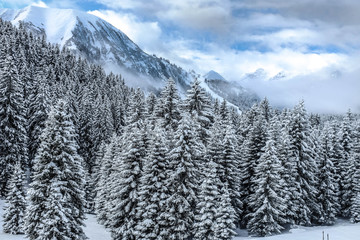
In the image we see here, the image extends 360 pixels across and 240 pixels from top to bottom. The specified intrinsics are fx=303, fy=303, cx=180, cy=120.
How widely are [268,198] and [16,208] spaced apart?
2584cm

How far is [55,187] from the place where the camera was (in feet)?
73.3

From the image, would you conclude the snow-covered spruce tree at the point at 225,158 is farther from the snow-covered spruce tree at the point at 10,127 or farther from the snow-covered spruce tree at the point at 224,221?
the snow-covered spruce tree at the point at 10,127

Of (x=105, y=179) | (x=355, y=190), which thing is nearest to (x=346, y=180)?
(x=355, y=190)

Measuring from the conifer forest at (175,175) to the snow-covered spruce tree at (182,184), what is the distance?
97 millimetres

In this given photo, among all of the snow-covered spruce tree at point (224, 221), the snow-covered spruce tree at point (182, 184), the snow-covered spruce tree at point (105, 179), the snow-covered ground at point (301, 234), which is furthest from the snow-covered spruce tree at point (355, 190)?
the snow-covered spruce tree at point (105, 179)

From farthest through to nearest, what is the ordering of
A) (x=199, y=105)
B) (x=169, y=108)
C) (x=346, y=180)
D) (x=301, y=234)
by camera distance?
(x=346, y=180) < (x=169, y=108) < (x=199, y=105) < (x=301, y=234)

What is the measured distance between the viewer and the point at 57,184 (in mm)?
22391

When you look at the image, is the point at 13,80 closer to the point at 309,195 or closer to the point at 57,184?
the point at 57,184

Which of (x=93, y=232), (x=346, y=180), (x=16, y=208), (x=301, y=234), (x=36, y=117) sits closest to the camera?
(x=301, y=234)

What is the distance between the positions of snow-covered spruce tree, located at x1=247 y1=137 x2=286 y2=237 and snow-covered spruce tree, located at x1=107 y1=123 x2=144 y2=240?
44.7 ft

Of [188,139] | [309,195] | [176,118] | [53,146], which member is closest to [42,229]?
[53,146]

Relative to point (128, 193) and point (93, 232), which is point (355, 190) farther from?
point (93, 232)

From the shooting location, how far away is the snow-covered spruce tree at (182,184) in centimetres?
2728

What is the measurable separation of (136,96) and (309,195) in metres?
25.9
